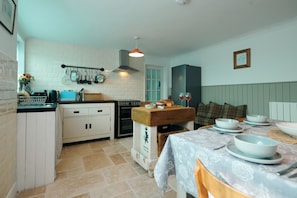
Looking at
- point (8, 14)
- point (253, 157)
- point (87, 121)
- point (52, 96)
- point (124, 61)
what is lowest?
point (87, 121)

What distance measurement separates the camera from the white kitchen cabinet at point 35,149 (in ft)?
5.37

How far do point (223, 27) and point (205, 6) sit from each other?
886 mm

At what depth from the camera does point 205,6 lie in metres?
2.04

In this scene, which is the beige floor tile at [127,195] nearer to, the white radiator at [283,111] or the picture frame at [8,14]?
the picture frame at [8,14]

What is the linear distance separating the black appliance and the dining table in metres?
2.59

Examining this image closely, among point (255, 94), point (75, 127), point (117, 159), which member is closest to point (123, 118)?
point (75, 127)

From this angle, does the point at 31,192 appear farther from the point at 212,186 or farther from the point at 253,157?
the point at 253,157

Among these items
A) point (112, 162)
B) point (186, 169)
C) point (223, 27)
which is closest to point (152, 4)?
point (223, 27)

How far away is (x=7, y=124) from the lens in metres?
1.35

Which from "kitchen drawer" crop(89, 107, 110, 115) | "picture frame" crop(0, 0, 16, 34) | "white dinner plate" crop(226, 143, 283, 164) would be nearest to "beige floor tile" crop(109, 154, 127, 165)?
"kitchen drawer" crop(89, 107, 110, 115)

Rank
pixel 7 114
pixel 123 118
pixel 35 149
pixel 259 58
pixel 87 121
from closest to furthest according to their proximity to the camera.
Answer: pixel 7 114
pixel 35 149
pixel 259 58
pixel 87 121
pixel 123 118

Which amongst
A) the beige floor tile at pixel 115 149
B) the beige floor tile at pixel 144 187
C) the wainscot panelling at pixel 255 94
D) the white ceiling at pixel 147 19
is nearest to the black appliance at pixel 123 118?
the beige floor tile at pixel 115 149

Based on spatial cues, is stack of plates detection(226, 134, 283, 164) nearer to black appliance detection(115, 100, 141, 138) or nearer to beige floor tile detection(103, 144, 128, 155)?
beige floor tile detection(103, 144, 128, 155)

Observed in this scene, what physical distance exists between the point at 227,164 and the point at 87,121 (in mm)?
3043
